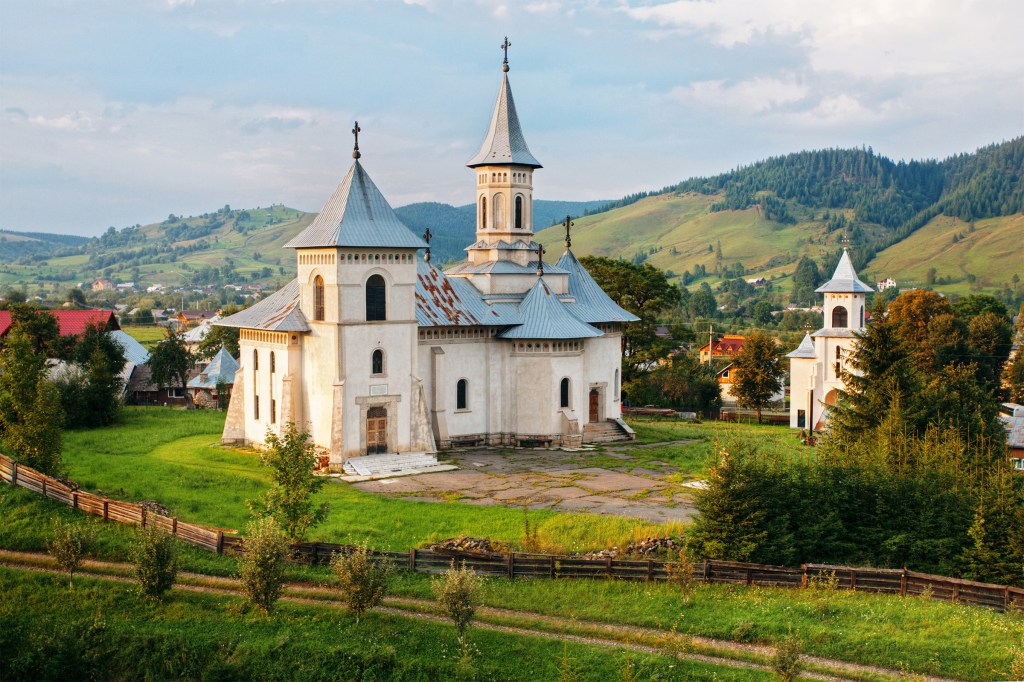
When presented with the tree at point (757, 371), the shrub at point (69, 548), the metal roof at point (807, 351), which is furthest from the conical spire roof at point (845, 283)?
the shrub at point (69, 548)

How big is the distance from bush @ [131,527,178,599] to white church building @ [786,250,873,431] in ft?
139

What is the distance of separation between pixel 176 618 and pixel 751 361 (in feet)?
153

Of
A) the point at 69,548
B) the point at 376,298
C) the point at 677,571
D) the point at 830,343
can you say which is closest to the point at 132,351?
the point at 376,298

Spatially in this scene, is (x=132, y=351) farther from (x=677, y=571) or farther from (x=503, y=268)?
(x=677, y=571)

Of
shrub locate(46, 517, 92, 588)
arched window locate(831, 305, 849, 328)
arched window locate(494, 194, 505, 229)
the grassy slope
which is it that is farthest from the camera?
the grassy slope

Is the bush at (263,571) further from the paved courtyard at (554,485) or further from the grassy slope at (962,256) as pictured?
the grassy slope at (962,256)

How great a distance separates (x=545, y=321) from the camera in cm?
4284

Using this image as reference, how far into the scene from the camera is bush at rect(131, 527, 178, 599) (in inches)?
814

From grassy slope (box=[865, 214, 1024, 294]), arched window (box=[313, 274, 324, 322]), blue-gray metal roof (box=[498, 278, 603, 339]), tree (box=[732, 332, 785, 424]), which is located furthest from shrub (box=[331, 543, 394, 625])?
grassy slope (box=[865, 214, 1024, 294])

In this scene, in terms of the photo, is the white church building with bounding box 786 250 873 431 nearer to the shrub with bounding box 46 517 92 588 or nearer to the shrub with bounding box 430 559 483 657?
the shrub with bounding box 430 559 483 657

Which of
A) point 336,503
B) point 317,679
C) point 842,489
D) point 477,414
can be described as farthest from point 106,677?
point 477,414

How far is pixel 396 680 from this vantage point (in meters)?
18.4

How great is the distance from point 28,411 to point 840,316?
44.2 m

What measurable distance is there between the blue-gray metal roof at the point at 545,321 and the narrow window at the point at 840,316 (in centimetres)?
1987
